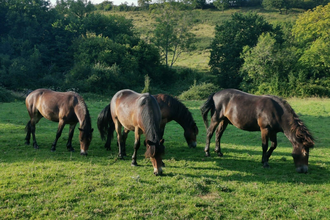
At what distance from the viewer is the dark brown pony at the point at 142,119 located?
724 cm

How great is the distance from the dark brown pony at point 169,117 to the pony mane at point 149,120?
97.6 inches

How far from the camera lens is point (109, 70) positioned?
3700 cm

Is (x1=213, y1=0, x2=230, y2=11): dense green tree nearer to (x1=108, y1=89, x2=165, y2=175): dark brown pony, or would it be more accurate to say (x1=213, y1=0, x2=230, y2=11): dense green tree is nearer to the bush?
the bush

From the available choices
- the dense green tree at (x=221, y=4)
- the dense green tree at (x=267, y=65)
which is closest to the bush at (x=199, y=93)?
the dense green tree at (x=267, y=65)

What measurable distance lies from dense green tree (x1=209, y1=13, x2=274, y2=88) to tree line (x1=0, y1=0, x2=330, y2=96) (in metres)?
0.15

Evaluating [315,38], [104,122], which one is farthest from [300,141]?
[315,38]

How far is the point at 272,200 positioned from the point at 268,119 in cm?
301

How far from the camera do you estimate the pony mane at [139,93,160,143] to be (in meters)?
7.42

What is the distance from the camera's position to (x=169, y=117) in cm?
1081

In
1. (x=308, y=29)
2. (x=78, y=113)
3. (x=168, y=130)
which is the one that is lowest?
(x=168, y=130)

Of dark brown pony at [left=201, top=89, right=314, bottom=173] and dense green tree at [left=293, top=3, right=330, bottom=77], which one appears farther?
dense green tree at [left=293, top=3, right=330, bottom=77]

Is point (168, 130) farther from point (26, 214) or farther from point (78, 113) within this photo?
point (26, 214)

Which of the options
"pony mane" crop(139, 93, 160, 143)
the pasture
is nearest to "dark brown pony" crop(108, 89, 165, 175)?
"pony mane" crop(139, 93, 160, 143)

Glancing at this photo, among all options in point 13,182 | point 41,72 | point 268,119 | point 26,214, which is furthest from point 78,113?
point 41,72
